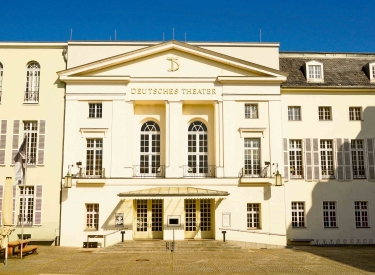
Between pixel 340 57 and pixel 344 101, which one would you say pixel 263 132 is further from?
pixel 340 57

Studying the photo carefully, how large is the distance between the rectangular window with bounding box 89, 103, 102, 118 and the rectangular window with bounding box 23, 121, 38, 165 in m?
3.49

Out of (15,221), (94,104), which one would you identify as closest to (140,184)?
(94,104)

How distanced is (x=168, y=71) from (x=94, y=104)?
5043mm

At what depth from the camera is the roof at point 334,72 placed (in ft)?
101

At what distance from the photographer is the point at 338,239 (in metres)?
29.1

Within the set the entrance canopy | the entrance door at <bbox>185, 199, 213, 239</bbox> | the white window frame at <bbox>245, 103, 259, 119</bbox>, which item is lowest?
the entrance door at <bbox>185, 199, 213, 239</bbox>

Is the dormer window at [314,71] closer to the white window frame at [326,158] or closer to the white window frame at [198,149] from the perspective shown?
the white window frame at [326,158]

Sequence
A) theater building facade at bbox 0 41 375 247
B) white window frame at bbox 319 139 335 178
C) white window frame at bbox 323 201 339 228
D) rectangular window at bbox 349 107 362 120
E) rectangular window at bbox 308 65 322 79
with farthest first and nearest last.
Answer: rectangular window at bbox 308 65 322 79
rectangular window at bbox 349 107 362 120
white window frame at bbox 319 139 335 178
white window frame at bbox 323 201 339 228
theater building facade at bbox 0 41 375 247

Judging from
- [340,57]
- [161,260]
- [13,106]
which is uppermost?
[340,57]

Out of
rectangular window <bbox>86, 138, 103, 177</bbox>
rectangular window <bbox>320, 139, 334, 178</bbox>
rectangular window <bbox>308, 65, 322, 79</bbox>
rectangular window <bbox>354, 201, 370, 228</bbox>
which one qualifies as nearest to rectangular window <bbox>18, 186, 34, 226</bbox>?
rectangular window <bbox>86, 138, 103, 177</bbox>

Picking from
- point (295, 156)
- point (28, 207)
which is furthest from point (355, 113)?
point (28, 207)

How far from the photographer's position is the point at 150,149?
29.5 m

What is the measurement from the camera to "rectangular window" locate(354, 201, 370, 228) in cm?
2947

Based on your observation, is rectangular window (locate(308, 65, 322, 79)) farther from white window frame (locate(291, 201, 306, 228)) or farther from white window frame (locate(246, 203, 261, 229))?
white window frame (locate(246, 203, 261, 229))
